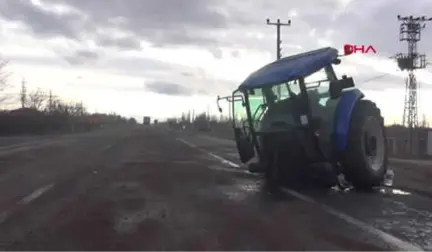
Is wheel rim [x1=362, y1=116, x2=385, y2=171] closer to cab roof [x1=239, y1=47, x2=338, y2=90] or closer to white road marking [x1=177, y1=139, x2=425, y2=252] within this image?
cab roof [x1=239, y1=47, x2=338, y2=90]

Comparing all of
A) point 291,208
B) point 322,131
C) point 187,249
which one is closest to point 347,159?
point 322,131

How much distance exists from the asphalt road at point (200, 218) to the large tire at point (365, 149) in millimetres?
595

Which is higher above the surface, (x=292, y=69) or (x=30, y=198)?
(x=292, y=69)

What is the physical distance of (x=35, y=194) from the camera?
42.6 ft

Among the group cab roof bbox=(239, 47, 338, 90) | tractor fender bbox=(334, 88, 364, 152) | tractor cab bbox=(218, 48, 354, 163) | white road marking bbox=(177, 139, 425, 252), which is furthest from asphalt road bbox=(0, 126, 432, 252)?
cab roof bbox=(239, 47, 338, 90)

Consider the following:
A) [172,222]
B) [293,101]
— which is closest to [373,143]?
[293,101]

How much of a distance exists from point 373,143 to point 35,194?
720 centimetres

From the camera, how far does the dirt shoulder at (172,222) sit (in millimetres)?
7605

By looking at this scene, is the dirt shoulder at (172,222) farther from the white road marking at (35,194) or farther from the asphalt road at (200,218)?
the white road marking at (35,194)

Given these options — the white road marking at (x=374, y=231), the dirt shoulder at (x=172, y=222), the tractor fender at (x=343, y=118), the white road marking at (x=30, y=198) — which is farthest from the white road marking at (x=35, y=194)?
the tractor fender at (x=343, y=118)

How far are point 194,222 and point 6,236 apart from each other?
2585 millimetres

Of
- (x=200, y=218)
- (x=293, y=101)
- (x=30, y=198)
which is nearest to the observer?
(x=200, y=218)

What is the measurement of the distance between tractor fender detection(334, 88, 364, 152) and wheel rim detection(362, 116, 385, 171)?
538 millimetres

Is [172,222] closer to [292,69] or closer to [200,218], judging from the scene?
[200,218]
